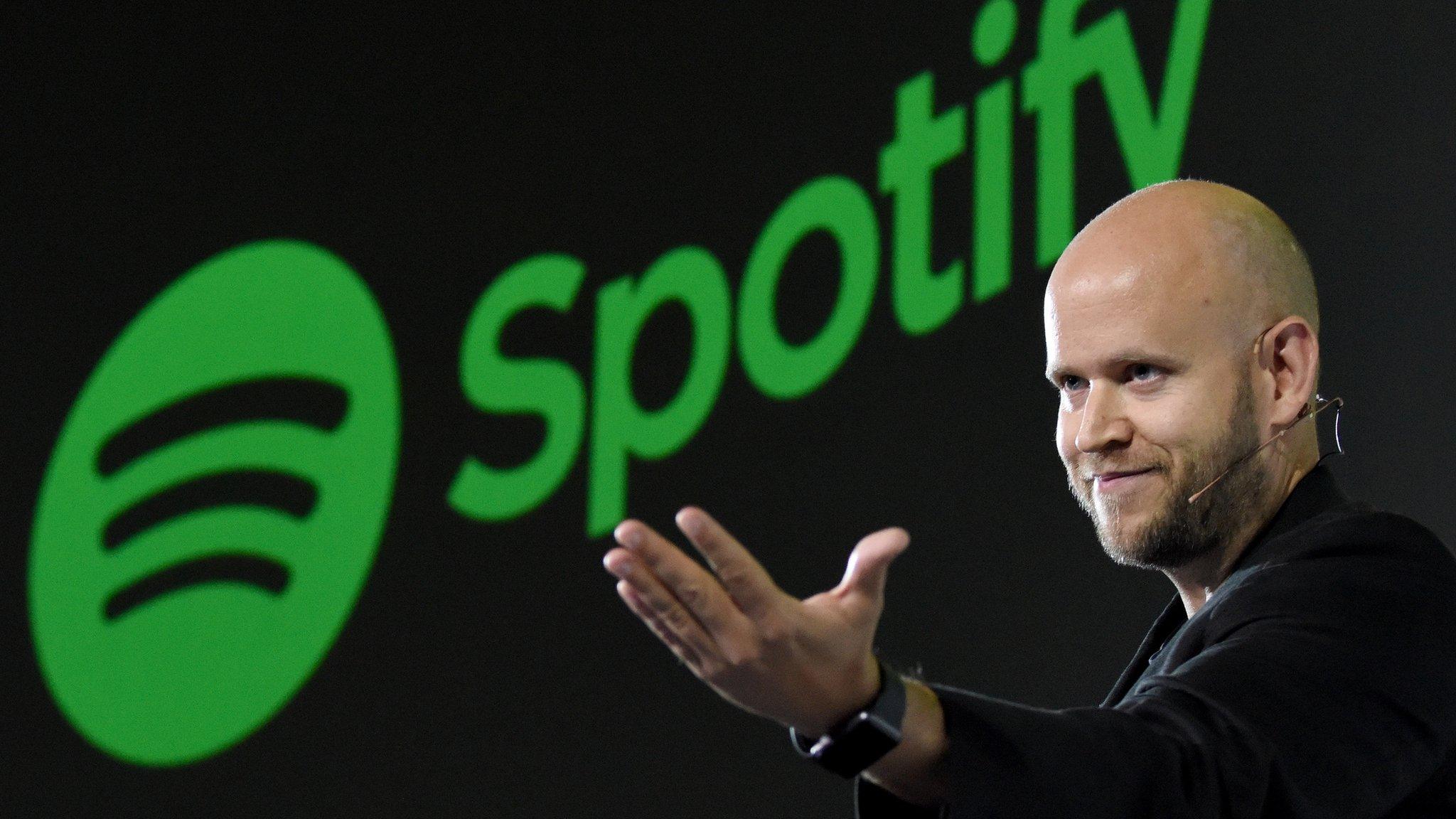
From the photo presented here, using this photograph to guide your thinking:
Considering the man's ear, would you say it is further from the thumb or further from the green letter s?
the green letter s

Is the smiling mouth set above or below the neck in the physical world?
above

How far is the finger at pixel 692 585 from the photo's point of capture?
953mm

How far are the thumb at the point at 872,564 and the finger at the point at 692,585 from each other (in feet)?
0.24

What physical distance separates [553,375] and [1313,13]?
2.45 meters

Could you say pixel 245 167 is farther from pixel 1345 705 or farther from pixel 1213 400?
pixel 1345 705

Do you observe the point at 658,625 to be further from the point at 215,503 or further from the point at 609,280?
the point at 609,280

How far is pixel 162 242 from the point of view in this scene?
3160 mm

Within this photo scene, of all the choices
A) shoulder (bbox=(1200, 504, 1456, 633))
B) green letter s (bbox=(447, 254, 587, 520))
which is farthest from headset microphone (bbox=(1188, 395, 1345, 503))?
green letter s (bbox=(447, 254, 587, 520))

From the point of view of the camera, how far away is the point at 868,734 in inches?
40.0

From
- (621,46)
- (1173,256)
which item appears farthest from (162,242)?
(1173,256)

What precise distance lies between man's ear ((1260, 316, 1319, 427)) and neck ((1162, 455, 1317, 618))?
2.2 inches

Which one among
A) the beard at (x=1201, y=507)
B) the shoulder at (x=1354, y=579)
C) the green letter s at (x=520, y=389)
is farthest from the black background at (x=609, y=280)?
the shoulder at (x=1354, y=579)

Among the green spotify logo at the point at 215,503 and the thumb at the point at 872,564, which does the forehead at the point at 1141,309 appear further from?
the green spotify logo at the point at 215,503

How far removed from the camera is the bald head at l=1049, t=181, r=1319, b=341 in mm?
1672
